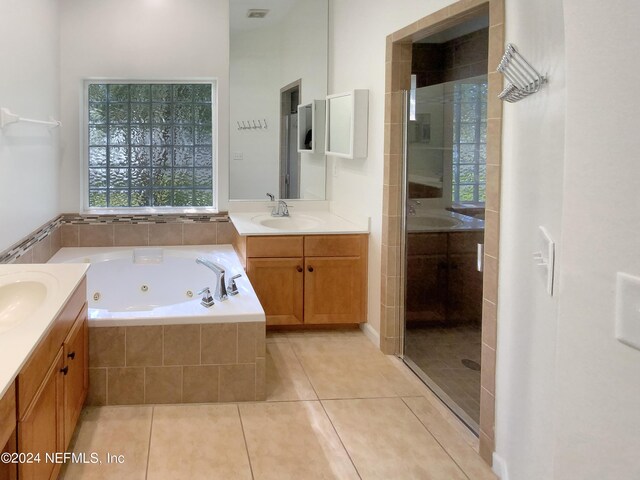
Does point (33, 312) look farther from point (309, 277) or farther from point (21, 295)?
point (309, 277)

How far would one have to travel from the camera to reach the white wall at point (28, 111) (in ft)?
11.3

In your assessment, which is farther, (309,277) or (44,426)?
(309,277)

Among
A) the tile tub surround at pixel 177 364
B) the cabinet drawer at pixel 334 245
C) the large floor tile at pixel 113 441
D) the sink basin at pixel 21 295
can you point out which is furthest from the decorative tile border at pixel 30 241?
the cabinet drawer at pixel 334 245

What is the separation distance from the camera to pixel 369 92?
14.8ft

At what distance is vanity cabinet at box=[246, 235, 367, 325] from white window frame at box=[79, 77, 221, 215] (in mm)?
996

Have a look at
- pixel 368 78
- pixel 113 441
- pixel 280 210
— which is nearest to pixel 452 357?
pixel 113 441

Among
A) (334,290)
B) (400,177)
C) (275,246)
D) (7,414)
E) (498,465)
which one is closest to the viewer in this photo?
(7,414)

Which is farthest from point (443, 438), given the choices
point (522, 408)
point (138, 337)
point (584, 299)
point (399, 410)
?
point (584, 299)

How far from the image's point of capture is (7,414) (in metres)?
1.70

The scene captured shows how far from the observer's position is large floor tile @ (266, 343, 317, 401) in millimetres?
3627

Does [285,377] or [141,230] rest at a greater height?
[141,230]

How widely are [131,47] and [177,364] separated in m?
2.77

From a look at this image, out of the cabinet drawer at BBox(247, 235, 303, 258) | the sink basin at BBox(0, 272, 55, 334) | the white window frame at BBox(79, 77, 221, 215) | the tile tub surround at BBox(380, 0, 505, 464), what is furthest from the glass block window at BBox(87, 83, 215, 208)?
the sink basin at BBox(0, 272, 55, 334)

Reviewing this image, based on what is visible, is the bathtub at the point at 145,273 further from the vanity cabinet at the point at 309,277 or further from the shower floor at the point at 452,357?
the shower floor at the point at 452,357
